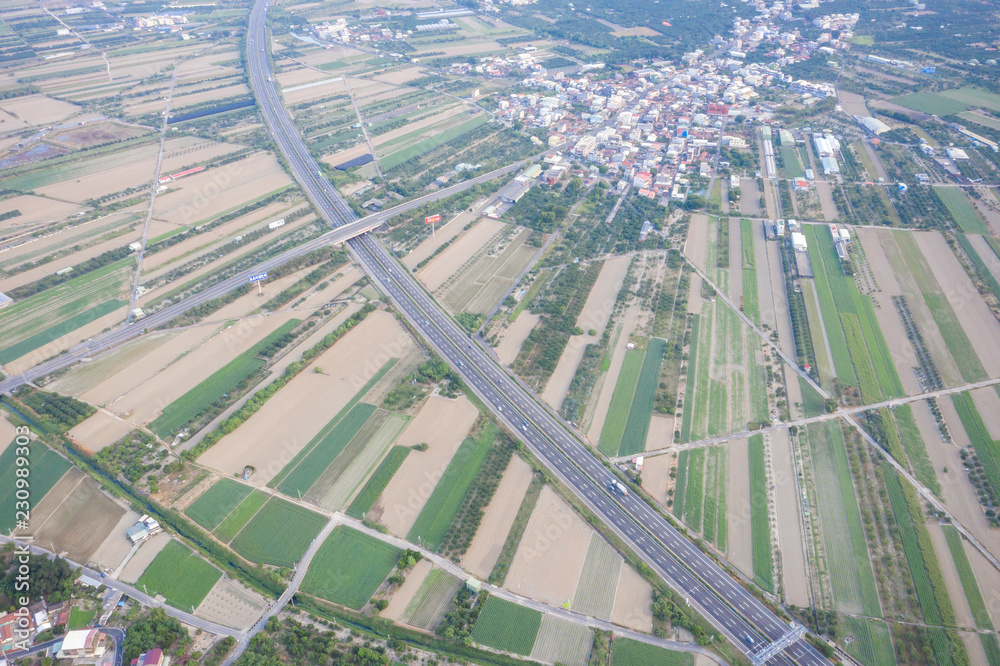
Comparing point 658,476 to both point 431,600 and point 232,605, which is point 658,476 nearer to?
point 431,600

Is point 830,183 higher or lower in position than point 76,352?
lower

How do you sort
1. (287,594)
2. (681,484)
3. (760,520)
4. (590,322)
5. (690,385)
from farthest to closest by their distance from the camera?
(590,322), (690,385), (681,484), (760,520), (287,594)

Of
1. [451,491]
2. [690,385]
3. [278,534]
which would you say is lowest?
[690,385]

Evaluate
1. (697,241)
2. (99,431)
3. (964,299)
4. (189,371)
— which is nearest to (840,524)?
(964,299)

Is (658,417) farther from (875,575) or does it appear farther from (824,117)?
(824,117)

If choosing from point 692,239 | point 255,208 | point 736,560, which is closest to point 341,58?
point 255,208

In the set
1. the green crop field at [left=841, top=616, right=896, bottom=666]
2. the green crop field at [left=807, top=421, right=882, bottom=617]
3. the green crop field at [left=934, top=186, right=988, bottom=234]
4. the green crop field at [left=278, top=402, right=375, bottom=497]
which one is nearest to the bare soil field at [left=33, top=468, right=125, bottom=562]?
the green crop field at [left=278, top=402, right=375, bottom=497]

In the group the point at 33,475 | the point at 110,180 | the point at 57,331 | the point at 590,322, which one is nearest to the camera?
the point at 33,475
